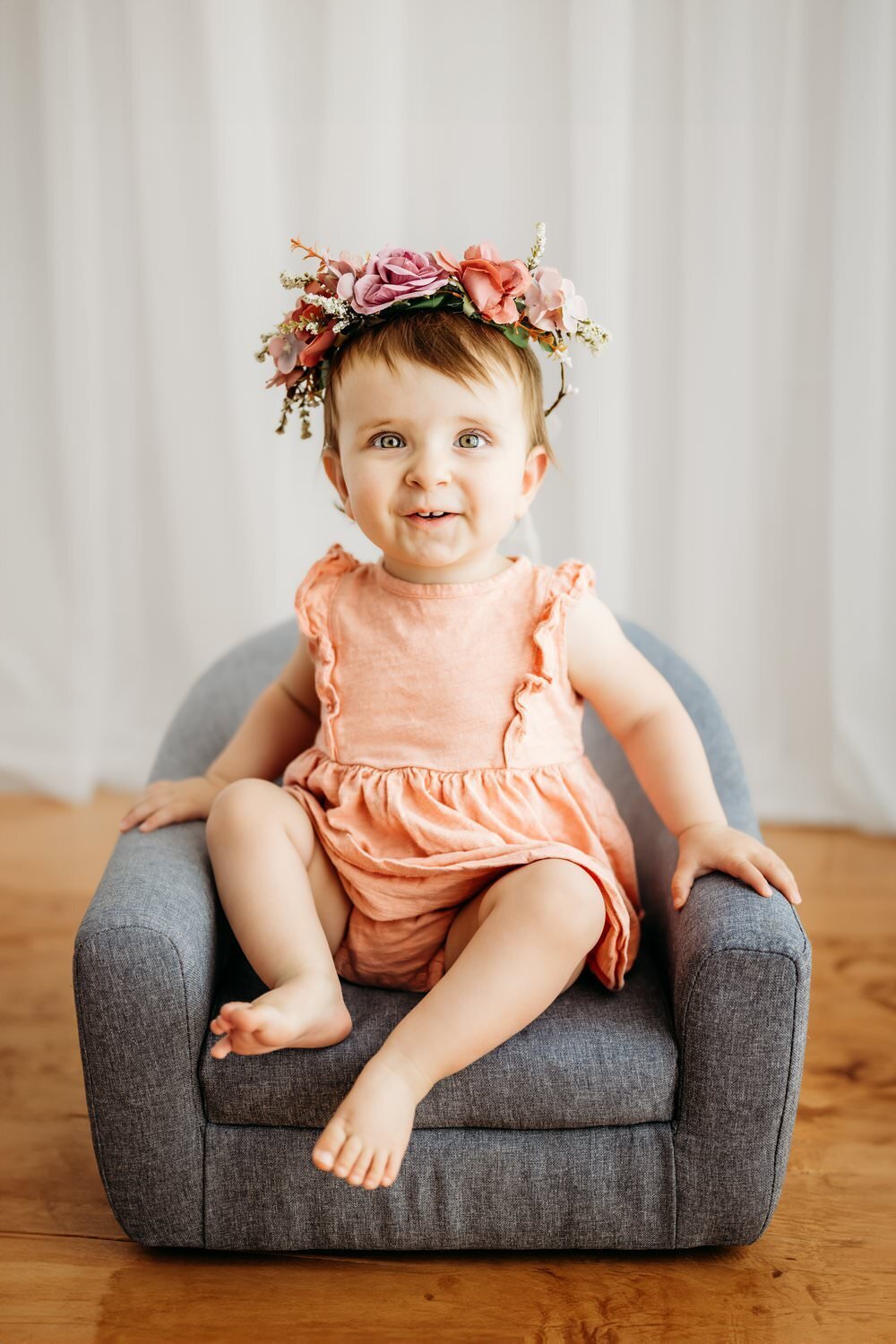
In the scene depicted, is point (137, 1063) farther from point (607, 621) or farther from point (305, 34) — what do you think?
point (305, 34)

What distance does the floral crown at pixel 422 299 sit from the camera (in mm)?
1446

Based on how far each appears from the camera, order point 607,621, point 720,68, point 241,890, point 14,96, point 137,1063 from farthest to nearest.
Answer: point 14,96, point 720,68, point 607,621, point 241,890, point 137,1063

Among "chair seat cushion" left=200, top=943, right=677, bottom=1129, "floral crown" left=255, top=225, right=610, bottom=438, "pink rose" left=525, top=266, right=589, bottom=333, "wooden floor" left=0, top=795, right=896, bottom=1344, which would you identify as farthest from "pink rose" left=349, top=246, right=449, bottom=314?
"wooden floor" left=0, top=795, right=896, bottom=1344

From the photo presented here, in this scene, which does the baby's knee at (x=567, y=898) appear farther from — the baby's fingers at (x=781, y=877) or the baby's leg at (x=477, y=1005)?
the baby's fingers at (x=781, y=877)

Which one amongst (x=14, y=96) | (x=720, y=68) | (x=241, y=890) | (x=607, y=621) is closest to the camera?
(x=241, y=890)

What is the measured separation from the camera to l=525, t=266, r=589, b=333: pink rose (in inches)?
58.3

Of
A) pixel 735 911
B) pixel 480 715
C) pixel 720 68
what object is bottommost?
pixel 735 911

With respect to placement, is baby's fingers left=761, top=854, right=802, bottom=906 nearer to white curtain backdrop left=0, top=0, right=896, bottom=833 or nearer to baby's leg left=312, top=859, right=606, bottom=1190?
baby's leg left=312, top=859, right=606, bottom=1190

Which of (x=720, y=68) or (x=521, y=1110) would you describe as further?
(x=720, y=68)

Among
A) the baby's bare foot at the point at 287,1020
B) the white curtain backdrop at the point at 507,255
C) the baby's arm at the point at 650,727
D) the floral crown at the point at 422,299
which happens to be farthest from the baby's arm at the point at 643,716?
the white curtain backdrop at the point at 507,255

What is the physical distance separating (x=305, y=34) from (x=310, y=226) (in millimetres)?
352

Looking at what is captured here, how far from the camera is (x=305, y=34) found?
2416mm

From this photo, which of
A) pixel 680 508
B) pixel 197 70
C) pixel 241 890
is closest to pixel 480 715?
pixel 241 890

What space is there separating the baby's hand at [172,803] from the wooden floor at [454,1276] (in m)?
0.44
